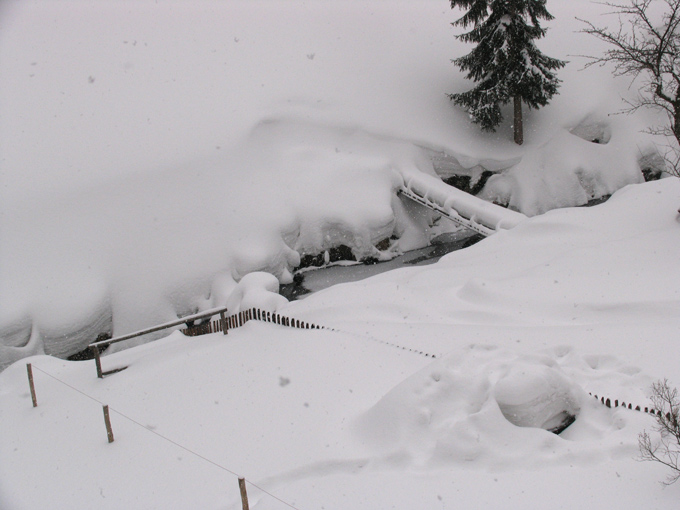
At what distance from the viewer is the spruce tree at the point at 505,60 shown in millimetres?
20375

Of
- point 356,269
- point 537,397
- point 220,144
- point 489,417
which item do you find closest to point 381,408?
Answer: point 489,417

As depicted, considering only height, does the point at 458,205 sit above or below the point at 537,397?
above

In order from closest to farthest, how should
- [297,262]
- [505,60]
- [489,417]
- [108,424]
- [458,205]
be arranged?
[489,417] → [108,424] → [297,262] → [458,205] → [505,60]

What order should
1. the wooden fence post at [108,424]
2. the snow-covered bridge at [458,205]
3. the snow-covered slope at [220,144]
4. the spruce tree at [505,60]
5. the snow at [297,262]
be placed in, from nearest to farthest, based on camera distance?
the snow at [297,262] → the wooden fence post at [108,424] → the snow-covered slope at [220,144] → the snow-covered bridge at [458,205] → the spruce tree at [505,60]

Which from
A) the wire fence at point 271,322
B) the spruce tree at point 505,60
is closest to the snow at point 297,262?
the wire fence at point 271,322

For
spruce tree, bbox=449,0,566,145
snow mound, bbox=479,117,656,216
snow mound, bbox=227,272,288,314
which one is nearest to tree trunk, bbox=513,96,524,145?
spruce tree, bbox=449,0,566,145

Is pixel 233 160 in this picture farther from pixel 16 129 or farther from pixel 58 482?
pixel 58 482

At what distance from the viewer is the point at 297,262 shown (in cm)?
1709

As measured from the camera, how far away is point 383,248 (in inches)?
728

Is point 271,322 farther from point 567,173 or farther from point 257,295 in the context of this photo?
point 567,173

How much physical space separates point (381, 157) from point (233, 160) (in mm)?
5496

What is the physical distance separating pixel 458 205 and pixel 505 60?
6576mm

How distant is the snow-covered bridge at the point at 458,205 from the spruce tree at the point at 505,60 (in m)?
4.15

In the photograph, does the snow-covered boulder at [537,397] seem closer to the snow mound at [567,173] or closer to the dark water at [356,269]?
the dark water at [356,269]
